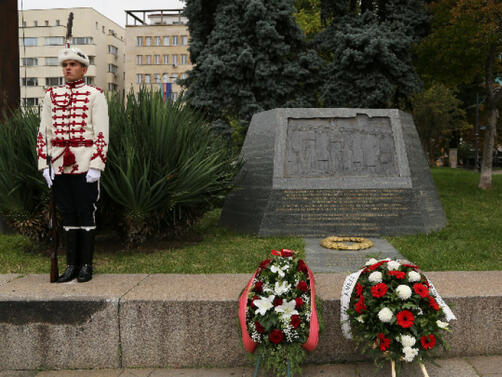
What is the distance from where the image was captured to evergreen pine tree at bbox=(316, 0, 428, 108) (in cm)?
1415

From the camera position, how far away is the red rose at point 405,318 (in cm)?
260

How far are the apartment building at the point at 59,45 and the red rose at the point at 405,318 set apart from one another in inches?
2314

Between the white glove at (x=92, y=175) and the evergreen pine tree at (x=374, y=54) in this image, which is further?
the evergreen pine tree at (x=374, y=54)

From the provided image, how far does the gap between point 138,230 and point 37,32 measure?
212 feet

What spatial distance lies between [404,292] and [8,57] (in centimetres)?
723

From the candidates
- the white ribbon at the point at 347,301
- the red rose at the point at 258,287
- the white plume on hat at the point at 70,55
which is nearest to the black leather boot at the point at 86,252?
the white plume on hat at the point at 70,55

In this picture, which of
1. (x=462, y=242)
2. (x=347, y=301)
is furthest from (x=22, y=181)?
(x=462, y=242)

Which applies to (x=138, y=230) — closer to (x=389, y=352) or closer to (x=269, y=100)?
(x=389, y=352)

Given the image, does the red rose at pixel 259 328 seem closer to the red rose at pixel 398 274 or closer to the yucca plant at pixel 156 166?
the red rose at pixel 398 274

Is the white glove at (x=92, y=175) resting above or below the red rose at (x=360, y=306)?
above

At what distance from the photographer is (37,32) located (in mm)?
60688

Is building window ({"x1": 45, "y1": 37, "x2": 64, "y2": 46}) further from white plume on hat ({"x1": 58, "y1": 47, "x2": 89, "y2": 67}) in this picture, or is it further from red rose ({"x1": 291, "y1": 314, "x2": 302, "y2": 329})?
red rose ({"x1": 291, "y1": 314, "x2": 302, "y2": 329})

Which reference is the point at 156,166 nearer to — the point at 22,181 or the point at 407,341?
the point at 22,181

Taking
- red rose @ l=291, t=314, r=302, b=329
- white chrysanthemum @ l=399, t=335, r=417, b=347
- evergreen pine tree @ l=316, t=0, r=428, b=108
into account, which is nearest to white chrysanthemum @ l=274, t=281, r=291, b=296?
red rose @ l=291, t=314, r=302, b=329
